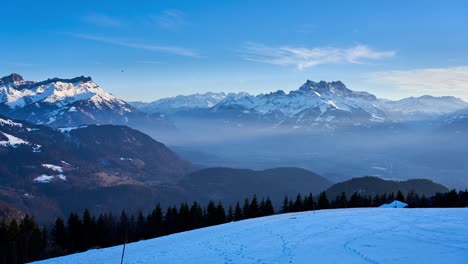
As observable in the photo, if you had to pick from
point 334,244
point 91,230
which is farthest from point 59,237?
point 334,244

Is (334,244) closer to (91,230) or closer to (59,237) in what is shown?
(91,230)

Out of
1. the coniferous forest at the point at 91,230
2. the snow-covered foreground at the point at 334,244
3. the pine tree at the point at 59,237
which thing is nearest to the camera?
the snow-covered foreground at the point at 334,244

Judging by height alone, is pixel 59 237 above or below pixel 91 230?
below

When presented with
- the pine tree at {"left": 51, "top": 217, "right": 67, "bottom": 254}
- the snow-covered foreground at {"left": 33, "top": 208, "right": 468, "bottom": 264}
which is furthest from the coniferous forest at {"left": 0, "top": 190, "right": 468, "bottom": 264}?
the snow-covered foreground at {"left": 33, "top": 208, "right": 468, "bottom": 264}

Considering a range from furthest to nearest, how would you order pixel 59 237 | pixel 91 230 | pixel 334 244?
pixel 59 237, pixel 91 230, pixel 334 244

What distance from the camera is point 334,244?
2100cm

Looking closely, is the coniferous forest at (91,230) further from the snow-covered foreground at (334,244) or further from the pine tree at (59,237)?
the snow-covered foreground at (334,244)

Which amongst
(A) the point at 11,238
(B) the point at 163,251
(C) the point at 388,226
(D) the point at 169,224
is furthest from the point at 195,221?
(C) the point at 388,226

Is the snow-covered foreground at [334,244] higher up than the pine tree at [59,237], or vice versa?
the snow-covered foreground at [334,244]

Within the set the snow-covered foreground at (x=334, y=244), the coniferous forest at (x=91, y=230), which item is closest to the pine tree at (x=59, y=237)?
the coniferous forest at (x=91, y=230)

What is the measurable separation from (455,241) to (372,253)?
457 centimetres

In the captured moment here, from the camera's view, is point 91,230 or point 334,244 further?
point 91,230

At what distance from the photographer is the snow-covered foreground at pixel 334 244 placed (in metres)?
17.7

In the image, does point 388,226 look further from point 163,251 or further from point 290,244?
point 163,251
